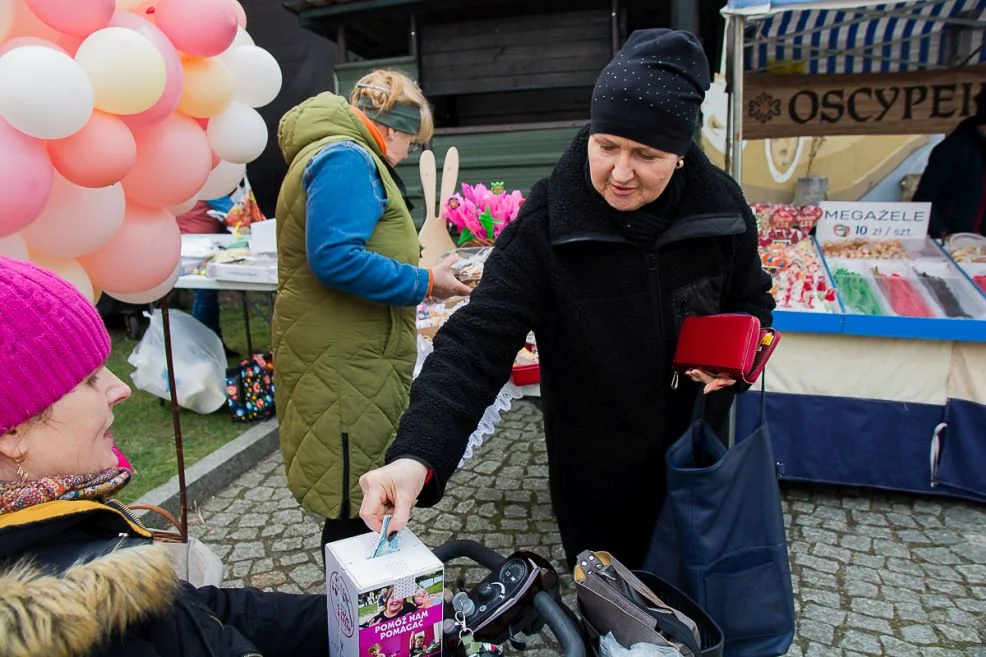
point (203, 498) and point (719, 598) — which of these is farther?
point (203, 498)

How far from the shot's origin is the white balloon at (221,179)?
2346mm

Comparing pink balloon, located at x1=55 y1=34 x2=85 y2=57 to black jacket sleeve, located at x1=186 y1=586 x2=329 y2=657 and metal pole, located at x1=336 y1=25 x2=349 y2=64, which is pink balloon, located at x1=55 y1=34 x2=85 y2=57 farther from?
metal pole, located at x1=336 y1=25 x2=349 y2=64

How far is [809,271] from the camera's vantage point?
12.5ft

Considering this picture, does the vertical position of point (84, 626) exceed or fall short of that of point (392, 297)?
it falls short

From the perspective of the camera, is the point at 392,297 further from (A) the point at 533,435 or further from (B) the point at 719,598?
(A) the point at 533,435

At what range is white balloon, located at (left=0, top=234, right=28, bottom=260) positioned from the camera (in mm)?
1551

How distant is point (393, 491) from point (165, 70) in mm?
1197

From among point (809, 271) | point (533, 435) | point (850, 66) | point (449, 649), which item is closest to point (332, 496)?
point (449, 649)

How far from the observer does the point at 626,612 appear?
1024 mm

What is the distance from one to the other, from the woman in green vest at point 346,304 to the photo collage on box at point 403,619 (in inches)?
47.8

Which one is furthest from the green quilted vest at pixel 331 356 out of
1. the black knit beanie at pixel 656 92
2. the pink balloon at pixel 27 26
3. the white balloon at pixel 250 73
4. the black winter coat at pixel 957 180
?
the black winter coat at pixel 957 180

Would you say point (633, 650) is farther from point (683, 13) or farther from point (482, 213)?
point (683, 13)

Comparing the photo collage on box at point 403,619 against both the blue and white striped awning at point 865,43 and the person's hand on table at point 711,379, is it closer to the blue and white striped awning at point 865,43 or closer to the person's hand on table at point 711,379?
the person's hand on table at point 711,379

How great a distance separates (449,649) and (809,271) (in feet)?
11.0
